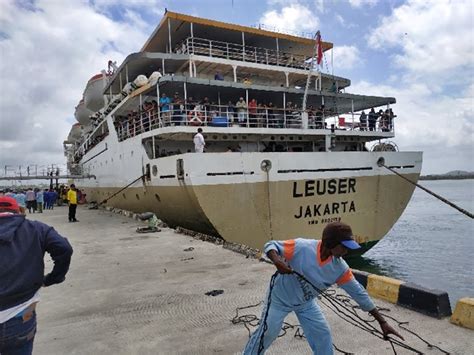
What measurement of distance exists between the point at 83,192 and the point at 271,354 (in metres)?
31.2

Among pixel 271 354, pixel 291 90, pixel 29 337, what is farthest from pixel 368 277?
pixel 291 90

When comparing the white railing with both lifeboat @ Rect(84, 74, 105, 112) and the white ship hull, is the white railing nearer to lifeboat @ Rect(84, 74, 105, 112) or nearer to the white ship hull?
the white ship hull

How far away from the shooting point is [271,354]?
3422 millimetres

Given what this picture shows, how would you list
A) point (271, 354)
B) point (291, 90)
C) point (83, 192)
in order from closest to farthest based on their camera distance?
1. point (271, 354)
2. point (291, 90)
3. point (83, 192)

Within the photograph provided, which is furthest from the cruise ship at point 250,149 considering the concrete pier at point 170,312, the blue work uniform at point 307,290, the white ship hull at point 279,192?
the blue work uniform at point 307,290

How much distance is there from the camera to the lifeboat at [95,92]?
25.2 metres

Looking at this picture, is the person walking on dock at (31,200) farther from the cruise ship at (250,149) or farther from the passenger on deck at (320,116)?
the passenger on deck at (320,116)

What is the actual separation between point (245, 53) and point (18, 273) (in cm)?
1469

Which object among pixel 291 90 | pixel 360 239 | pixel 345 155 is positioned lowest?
pixel 360 239

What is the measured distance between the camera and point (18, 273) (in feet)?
7.49

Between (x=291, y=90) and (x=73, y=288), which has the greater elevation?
(x=291, y=90)

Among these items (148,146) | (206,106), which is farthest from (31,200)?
(206,106)

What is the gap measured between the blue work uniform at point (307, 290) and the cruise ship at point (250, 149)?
23.0ft

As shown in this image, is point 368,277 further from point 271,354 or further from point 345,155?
point 345,155
